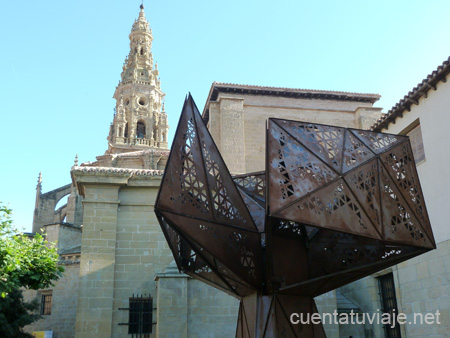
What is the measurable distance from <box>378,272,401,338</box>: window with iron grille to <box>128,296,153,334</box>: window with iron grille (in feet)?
25.5

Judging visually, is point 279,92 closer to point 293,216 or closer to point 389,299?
point 389,299

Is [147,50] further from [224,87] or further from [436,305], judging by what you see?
[436,305]

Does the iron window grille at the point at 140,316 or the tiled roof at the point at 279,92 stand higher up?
the tiled roof at the point at 279,92

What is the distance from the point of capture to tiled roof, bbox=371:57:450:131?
13713 mm

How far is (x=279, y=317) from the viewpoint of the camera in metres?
7.23

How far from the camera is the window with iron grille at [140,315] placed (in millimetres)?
15500

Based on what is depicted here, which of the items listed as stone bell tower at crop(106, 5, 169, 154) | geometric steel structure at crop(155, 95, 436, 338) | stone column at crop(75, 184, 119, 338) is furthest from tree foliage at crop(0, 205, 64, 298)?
stone bell tower at crop(106, 5, 169, 154)

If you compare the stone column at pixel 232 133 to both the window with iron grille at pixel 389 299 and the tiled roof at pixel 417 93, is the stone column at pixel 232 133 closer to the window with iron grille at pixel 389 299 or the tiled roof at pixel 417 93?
the tiled roof at pixel 417 93

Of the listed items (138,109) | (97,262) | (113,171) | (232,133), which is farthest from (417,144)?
(138,109)

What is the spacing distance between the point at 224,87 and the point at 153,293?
43.8 feet

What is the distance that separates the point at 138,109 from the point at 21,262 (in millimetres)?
49026

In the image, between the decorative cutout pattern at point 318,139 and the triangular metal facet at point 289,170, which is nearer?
the triangular metal facet at point 289,170

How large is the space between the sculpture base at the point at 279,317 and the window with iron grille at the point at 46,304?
73.8 ft

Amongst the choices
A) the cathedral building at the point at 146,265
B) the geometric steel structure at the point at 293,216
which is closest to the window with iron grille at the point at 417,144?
the cathedral building at the point at 146,265
